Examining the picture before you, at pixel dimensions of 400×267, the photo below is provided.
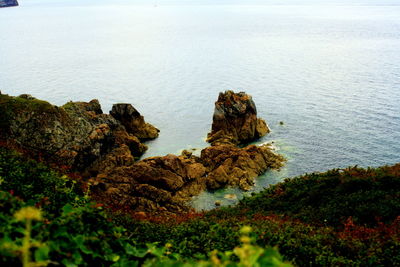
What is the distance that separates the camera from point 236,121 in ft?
206

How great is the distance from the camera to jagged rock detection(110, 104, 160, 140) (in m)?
63.7

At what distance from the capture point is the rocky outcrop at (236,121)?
61.4 m

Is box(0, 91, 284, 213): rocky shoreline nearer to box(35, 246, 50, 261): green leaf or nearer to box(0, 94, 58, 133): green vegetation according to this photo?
box(0, 94, 58, 133): green vegetation

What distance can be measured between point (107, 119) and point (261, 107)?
1399 inches

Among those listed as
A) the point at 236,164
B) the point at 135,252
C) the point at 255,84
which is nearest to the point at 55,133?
the point at 236,164

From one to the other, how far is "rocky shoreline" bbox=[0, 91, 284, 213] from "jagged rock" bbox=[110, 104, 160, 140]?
394cm

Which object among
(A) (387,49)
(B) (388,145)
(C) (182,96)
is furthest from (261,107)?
(A) (387,49)

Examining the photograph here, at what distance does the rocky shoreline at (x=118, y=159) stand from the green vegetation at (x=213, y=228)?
12.7m

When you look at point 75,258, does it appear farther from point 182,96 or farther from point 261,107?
point 182,96

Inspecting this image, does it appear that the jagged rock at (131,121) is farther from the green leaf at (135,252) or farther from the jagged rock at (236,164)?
the green leaf at (135,252)

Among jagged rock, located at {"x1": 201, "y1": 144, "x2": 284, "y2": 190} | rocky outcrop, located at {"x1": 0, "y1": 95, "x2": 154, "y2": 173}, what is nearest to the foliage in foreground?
rocky outcrop, located at {"x1": 0, "y1": 95, "x2": 154, "y2": 173}

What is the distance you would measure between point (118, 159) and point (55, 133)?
11876 mm

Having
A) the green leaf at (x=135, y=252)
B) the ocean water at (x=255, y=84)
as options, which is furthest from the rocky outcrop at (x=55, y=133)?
the green leaf at (x=135, y=252)

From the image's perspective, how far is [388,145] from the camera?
180ft
